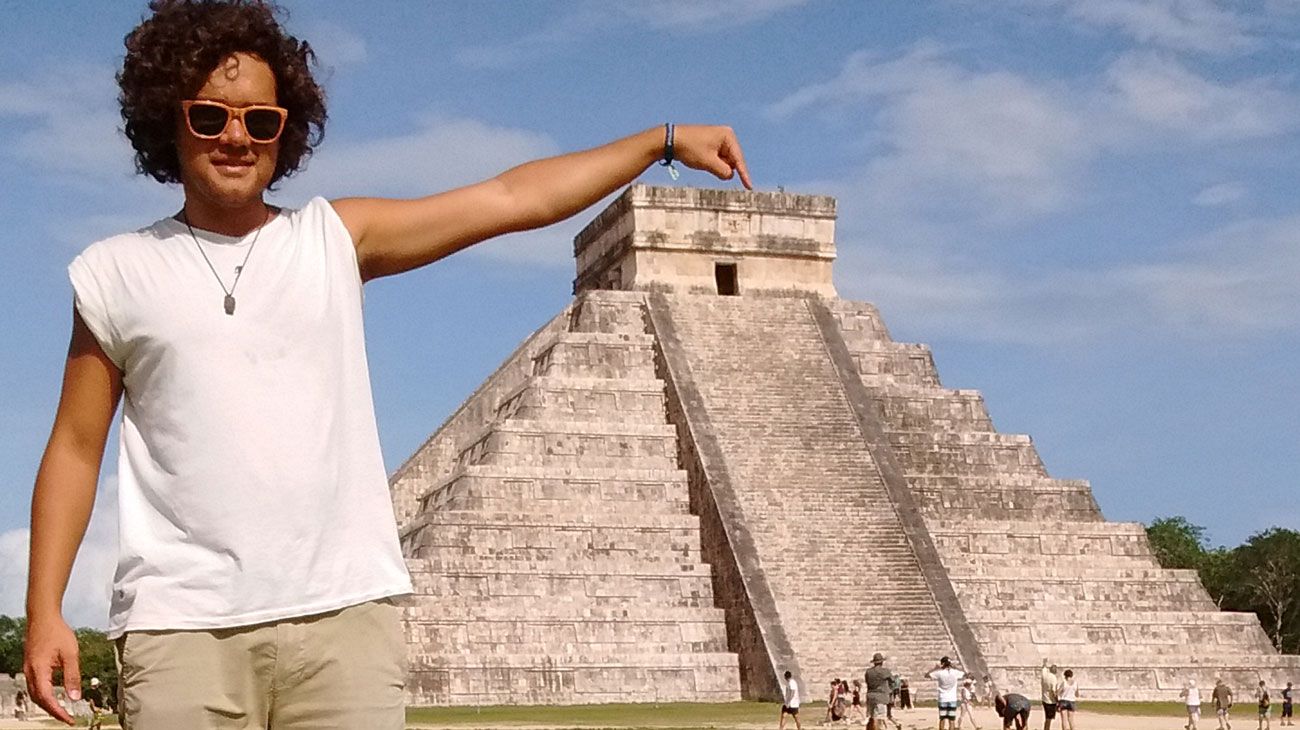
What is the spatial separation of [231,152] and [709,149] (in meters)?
1.06

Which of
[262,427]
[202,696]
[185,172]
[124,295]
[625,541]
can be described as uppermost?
[625,541]

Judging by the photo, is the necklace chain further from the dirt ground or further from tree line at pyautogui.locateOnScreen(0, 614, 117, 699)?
tree line at pyautogui.locateOnScreen(0, 614, 117, 699)

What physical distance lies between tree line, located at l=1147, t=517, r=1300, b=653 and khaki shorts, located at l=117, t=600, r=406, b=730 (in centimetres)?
6564

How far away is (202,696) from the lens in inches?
144

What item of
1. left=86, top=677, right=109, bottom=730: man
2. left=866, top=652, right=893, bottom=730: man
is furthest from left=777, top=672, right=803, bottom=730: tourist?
left=86, top=677, right=109, bottom=730: man

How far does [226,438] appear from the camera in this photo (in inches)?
146

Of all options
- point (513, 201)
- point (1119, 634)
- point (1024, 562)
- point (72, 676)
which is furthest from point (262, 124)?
point (1024, 562)

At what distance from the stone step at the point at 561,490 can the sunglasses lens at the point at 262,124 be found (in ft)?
96.9

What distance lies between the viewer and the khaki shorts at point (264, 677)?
366 centimetres

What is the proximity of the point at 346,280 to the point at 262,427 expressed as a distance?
0.38 m

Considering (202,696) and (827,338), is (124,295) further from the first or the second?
(827,338)

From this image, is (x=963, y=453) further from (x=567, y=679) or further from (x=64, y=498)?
(x=64, y=498)

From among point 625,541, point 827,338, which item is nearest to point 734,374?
point 827,338

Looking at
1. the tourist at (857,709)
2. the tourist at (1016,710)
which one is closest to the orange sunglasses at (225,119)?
the tourist at (1016,710)
